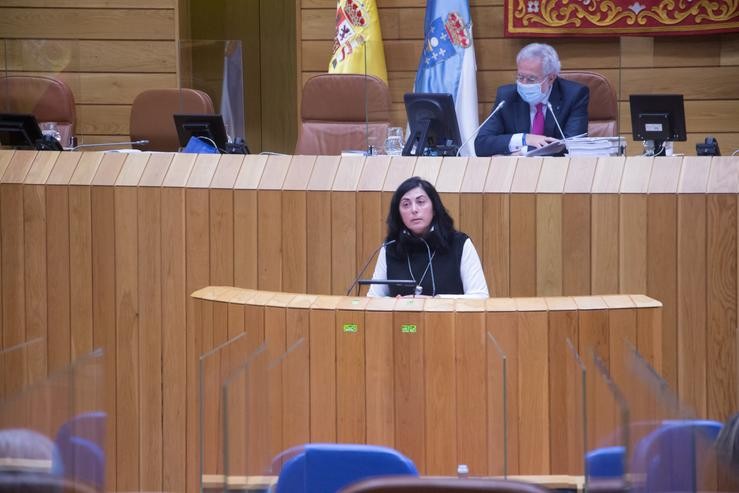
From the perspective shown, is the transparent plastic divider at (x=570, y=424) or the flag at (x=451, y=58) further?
the flag at (x=451, y=58)

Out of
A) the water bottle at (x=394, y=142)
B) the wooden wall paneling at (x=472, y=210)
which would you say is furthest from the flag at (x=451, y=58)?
the wooden wall paneling at (x=472, y=210)

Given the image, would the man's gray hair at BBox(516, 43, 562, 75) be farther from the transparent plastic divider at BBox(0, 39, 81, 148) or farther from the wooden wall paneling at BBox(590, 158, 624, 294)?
the transparent plastic divider at BBox(0, 39, 81, 148)

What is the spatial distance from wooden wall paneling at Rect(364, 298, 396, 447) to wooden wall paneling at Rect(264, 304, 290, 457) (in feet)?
0.79

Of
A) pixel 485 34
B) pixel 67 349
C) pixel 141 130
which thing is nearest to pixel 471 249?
pixel 67 349

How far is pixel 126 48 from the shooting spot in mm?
8180

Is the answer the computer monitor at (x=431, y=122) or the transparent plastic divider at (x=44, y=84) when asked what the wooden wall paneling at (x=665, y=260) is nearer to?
the computer monitor at (x=431, y=122)

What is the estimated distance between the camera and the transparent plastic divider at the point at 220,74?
6340mm

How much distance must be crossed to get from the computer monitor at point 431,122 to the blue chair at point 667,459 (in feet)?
10.9

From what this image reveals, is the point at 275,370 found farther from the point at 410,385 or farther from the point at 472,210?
the point at 472,210

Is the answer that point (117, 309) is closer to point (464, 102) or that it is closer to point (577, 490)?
point (577, 490)

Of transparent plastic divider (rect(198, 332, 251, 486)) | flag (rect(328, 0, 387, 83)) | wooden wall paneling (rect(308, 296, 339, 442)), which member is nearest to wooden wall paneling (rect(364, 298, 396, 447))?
wooden wall paneling (rect(308, 296, 339, 442))

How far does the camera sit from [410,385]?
3482mm

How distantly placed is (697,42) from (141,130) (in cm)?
347

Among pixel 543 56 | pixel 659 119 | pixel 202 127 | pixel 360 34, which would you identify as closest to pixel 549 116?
pixel 543 56
